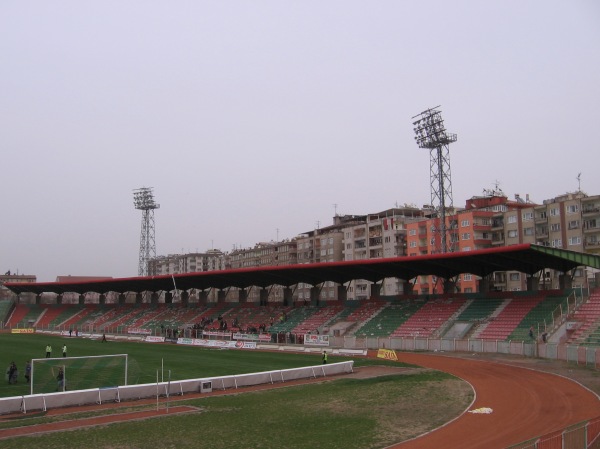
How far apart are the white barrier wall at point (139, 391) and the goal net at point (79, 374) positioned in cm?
184

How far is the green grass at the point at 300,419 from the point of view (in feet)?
64.8

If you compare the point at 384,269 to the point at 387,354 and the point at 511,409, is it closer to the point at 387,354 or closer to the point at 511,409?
the point at 387,354

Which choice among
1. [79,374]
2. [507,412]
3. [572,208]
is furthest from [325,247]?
[507,412]

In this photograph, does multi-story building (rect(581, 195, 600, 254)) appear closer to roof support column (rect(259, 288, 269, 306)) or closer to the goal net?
roof support column (rect(259, 288, 269, 306))

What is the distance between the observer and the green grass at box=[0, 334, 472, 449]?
19.8 metres

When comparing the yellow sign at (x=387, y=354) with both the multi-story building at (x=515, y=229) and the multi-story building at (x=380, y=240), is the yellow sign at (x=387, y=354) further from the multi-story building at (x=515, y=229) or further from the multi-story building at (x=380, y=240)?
the multi-story building at (x=380, y=240)

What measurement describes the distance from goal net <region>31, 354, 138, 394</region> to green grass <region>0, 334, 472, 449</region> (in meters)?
1.53

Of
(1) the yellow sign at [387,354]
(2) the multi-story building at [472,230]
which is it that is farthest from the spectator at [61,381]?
(2) the multi-story building at [472,230]

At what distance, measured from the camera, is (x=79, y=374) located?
3303 centimetres

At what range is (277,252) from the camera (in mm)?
159125

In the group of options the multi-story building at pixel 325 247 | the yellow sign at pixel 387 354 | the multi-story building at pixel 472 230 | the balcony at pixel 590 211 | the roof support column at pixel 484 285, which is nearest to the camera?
the yellow sign at pixel 387 354

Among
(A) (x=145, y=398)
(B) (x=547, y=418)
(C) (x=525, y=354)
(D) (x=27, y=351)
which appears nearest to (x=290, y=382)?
(A) (x=145, y=398)

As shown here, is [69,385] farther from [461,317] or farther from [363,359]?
[461,317]

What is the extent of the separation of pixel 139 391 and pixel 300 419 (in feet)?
30.7
